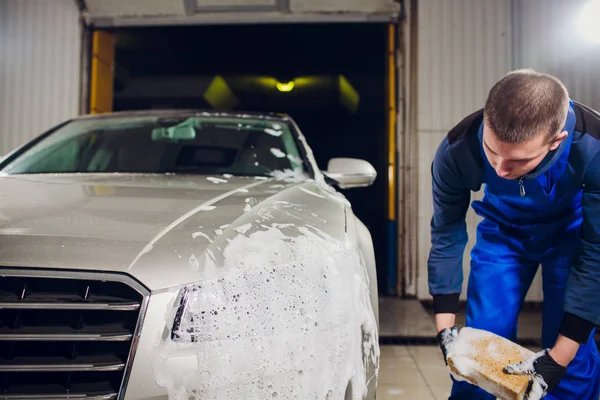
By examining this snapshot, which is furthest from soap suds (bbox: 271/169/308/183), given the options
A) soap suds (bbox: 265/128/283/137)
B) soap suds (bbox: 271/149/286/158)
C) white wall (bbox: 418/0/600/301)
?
white wall (bbox: 418/0/600/301)

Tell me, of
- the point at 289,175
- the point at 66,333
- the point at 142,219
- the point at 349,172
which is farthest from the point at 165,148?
the point at 66,333

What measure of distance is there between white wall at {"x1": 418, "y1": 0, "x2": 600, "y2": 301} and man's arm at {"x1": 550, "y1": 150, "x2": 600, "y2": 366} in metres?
2.79

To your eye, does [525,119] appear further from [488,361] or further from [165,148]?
[165,148]

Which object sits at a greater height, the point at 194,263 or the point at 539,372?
the point at 194,263

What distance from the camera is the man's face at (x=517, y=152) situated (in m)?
1.24

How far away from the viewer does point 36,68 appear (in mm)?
4609

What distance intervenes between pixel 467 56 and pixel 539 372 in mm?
3484

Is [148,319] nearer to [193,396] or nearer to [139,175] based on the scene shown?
[193,396]

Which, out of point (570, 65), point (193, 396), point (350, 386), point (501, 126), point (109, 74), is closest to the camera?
point (193, 396)

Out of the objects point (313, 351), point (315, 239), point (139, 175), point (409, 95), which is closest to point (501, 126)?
point (315, 239)

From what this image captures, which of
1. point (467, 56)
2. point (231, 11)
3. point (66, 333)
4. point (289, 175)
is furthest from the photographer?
point (231, 11)

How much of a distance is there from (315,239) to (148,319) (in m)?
0.45

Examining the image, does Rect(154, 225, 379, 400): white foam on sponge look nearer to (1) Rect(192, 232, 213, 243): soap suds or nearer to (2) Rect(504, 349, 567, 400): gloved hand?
(1) Rect(192, 232, 213, 243): soap suds

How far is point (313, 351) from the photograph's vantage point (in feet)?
3.32
